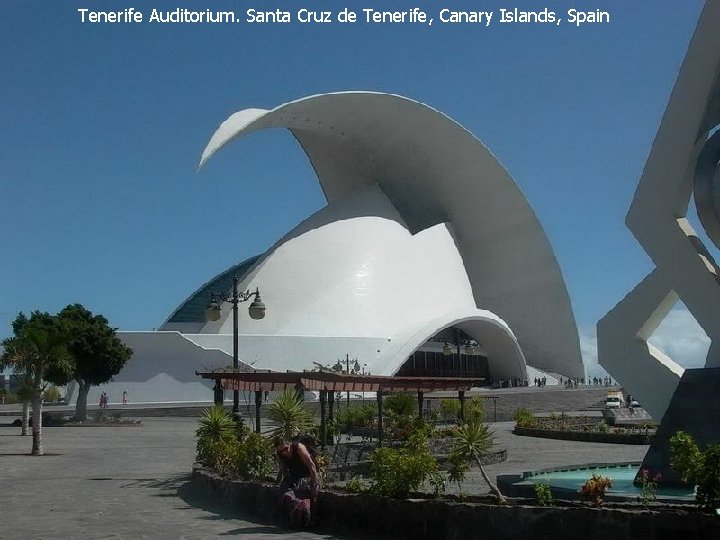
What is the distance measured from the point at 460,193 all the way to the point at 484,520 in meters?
41.6

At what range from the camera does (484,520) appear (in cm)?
725

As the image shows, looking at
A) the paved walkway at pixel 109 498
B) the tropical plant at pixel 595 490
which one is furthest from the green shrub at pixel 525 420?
the tropical plant at pixel 595 490

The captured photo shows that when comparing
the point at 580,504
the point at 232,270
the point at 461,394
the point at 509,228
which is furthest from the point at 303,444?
the point at 232,270

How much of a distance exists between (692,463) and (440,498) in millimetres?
2149

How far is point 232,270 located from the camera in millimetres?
57469

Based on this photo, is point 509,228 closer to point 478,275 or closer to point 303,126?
point 478,275

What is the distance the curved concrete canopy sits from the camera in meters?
45.2

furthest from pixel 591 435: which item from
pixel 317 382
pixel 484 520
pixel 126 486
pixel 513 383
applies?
pixel 513 383

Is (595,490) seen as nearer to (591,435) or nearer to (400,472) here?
(400,472)

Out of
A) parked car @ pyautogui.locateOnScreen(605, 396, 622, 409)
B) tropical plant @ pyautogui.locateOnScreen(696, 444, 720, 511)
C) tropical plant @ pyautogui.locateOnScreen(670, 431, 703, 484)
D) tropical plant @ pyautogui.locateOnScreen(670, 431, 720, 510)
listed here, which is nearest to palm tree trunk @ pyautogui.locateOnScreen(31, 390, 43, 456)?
tropical plant @ pyautogui.locateOnScreen(670, 431, 703, 484)

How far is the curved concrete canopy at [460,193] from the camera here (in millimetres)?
45188

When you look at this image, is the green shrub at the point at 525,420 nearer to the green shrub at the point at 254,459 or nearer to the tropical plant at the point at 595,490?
the green shrub at the point at 254,459

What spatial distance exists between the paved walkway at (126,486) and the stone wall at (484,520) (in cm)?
37

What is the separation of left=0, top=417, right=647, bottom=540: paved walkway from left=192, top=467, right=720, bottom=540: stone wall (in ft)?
1.20
